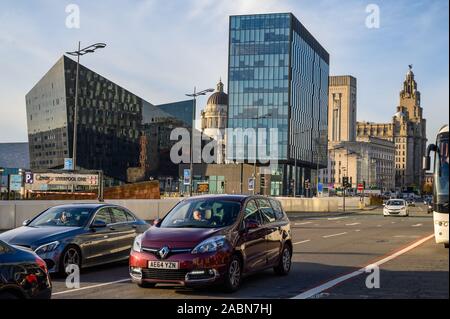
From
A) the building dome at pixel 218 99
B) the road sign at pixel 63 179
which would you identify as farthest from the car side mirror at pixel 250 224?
the building dome at pixel 218 99

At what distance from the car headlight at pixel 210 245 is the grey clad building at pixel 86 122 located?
66485 millimetres

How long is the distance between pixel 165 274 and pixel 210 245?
2.64ft

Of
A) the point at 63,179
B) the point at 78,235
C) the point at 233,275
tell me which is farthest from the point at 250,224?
the point at 63,179

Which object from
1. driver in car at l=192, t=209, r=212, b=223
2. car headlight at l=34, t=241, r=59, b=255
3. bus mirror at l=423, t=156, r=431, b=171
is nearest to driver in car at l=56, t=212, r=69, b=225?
car headlight at l=34, t=241, r=59, b=255

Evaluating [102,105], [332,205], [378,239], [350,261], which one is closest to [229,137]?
[102,105]

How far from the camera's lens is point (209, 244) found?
1002cm

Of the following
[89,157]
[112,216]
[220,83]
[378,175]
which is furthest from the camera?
[220,83]

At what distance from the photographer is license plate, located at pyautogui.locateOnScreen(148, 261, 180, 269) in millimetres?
9820

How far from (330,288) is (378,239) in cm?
1280

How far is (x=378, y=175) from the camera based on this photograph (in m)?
180

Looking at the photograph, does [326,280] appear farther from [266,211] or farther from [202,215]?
[202,215]

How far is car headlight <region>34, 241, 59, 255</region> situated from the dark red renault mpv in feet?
7.16

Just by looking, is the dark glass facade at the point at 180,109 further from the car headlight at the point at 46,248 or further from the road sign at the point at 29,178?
the car headlight at the point at 46,248

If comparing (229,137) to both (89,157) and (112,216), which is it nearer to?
(89,157)
